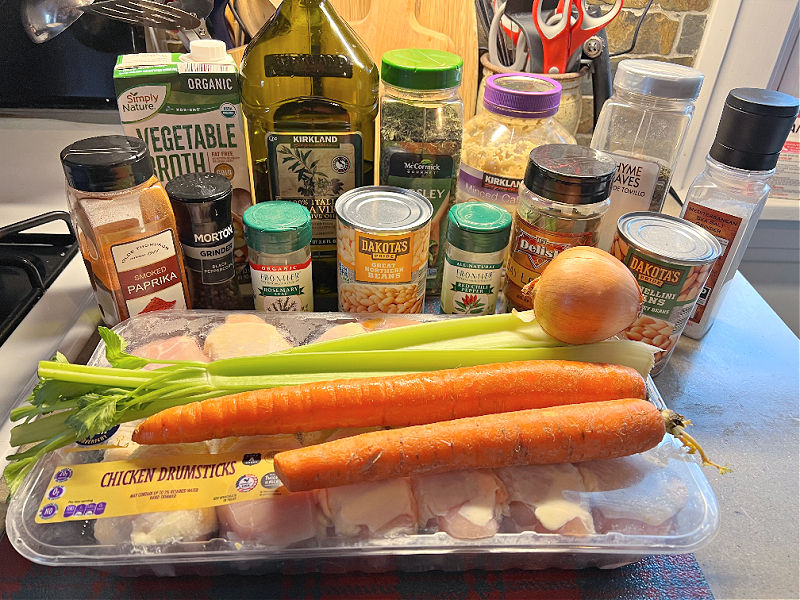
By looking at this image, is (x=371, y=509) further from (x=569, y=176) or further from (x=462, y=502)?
(x=569, y=176)

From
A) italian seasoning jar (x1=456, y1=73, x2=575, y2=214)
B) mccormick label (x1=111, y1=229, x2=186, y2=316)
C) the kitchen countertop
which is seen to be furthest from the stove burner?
italian seasoning jar (x1=456, y1=73, x2=575, y2=214)

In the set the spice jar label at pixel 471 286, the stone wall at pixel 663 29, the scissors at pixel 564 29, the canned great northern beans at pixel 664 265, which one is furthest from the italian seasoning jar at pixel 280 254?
the stone wall at pixel 663 29

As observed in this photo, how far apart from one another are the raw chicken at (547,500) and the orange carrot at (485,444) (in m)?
0.02

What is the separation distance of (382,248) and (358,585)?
1.30ft

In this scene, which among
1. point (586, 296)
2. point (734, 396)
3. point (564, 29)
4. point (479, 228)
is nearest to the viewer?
point (586, 296)

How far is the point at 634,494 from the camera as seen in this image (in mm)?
646

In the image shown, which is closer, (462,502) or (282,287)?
(462,502)

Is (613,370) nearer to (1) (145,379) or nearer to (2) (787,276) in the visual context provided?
(1) (145,379)

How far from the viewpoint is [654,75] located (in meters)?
0.86

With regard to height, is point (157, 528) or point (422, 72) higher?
point (422, 72)

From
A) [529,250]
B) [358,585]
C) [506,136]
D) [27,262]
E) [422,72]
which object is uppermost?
[422,72]

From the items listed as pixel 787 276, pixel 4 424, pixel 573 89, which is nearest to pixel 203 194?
pixel 4 424

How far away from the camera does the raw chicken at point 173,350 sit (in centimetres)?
75

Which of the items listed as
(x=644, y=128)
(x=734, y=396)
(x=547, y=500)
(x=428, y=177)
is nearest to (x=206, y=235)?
(x=428, y=177)
